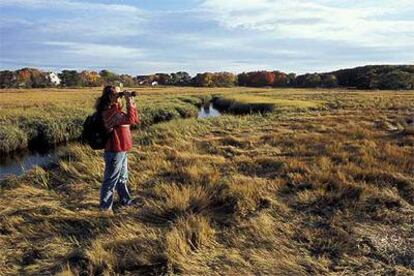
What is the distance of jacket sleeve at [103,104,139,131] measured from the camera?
6824mm

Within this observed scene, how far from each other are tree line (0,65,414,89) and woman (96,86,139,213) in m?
Answer: 81.5

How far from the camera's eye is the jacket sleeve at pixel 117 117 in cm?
682

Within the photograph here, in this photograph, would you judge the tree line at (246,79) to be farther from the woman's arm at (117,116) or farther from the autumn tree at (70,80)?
the woman's arm at (117,116)

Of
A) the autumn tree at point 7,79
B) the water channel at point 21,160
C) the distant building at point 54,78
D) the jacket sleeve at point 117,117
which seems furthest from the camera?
the distant building at point 54,78

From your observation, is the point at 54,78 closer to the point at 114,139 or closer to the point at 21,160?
the point at 21,160

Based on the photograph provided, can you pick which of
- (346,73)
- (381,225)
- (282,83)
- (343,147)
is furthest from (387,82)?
(381,225)

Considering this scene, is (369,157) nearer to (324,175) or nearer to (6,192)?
(324,175)

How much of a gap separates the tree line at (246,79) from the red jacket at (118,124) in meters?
81.5

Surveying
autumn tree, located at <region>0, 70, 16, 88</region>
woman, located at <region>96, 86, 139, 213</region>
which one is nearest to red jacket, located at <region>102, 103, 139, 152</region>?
woman, located at <region>96, 86, 139, 213</region>

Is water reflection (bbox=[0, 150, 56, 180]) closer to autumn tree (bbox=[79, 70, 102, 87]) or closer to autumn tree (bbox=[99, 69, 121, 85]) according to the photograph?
autumn tree (bbox=[99, 69, 121, 85])

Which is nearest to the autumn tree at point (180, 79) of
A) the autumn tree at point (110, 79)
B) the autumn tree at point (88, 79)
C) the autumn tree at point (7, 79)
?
the autumn tree at point (88, 79)

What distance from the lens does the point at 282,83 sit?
5187 inches

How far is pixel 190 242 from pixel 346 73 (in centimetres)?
12024

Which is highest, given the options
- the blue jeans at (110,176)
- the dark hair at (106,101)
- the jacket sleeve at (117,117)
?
the dark hair at (106,101)
